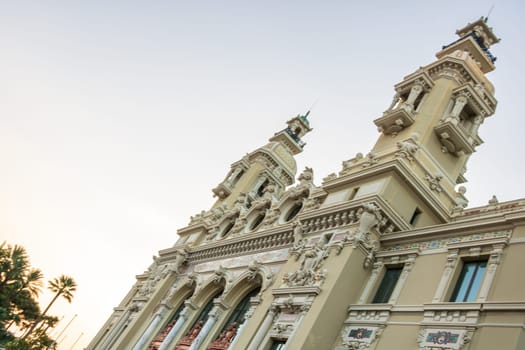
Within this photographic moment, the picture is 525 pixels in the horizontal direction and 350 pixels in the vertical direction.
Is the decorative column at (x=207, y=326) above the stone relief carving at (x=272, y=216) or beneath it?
beneath

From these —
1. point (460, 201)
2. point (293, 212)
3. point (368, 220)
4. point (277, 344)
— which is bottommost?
point (277, 344)

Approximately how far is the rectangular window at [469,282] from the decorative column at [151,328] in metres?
22.9

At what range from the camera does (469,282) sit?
1591 cm

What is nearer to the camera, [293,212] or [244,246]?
[244,246]

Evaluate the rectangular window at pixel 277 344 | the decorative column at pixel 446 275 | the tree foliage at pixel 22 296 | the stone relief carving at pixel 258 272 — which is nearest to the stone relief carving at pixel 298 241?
the stone relief carving at pixel 258 272

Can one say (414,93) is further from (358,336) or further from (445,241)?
(358,336)

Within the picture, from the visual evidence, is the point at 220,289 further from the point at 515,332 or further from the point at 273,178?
the point at 515,332

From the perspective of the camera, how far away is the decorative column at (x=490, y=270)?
576 inches

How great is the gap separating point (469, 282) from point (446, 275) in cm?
82

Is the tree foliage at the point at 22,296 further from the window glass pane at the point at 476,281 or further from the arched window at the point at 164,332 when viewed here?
the window glass pane at the point at 476,281

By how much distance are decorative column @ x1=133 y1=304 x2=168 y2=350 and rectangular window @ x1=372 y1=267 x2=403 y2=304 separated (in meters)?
19.1

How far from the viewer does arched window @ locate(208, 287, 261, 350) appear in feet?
82.7

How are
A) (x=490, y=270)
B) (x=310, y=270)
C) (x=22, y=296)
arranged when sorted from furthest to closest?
(x=22, y=296) < (x=310, y=270) < (x=490, y=270)

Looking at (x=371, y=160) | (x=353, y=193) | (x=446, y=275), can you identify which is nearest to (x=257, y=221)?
(x=353, y=193)
